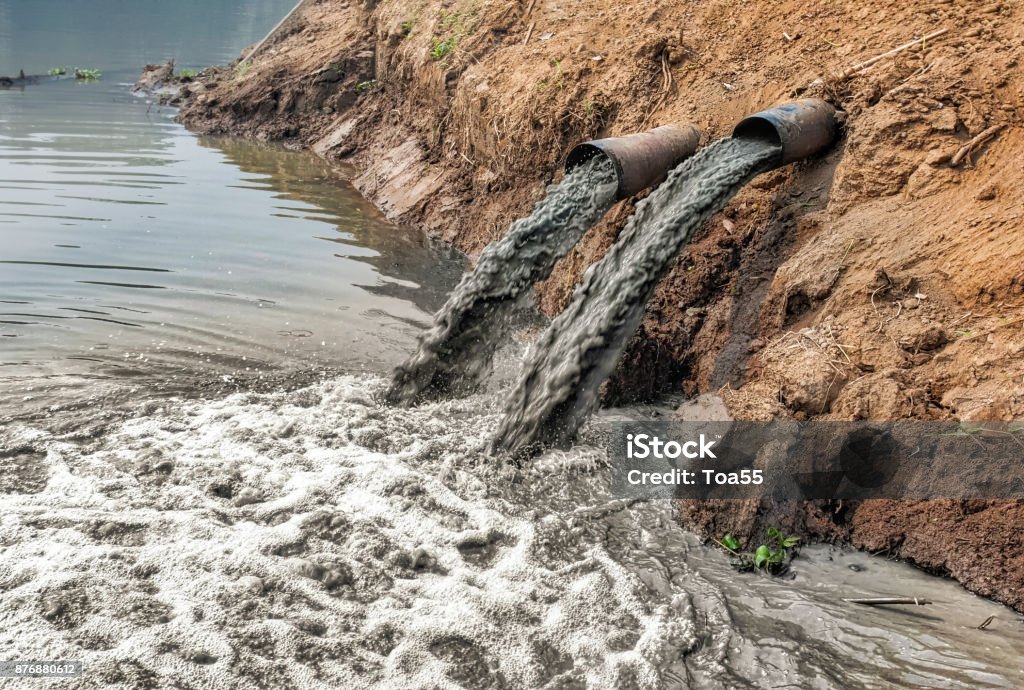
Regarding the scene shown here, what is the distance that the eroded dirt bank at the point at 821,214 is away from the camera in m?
4.14

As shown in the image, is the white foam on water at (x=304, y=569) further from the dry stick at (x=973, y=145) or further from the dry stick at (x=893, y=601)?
the dry stick at (x=973, y=145)

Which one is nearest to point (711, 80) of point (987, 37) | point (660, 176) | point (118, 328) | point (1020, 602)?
point (660, 176)

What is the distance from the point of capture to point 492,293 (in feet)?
18.6

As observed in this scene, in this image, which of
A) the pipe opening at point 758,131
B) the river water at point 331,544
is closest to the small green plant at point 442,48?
the river water at point 331,544

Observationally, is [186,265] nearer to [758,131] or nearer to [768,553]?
[758,131]

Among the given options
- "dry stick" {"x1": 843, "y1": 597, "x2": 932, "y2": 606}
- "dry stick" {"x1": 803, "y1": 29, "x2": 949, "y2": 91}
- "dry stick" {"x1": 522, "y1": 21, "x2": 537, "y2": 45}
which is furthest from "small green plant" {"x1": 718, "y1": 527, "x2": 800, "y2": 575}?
"dry stick" {"x1": 522, "y1": 21, "x2": 537, "y2": 45}

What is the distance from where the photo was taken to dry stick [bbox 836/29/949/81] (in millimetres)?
5562

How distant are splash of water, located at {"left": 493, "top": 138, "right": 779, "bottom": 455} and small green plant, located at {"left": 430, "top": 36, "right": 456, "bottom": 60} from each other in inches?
218

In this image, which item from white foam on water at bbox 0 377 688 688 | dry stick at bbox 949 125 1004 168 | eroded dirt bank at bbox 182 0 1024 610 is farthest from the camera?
dry stick at bbox 949 125 1004 168

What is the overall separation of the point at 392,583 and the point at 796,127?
3.71 metres

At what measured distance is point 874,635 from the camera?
Answer: 3.49 metres

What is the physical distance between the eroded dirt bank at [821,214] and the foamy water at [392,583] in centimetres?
52

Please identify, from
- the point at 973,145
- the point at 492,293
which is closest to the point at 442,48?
the point at 492,293

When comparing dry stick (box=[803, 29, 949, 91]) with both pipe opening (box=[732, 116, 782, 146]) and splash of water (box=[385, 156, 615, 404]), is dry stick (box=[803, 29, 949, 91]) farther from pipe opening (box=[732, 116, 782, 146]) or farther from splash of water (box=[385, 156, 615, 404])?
splash of water (box=[385, 156, 615, 404])
